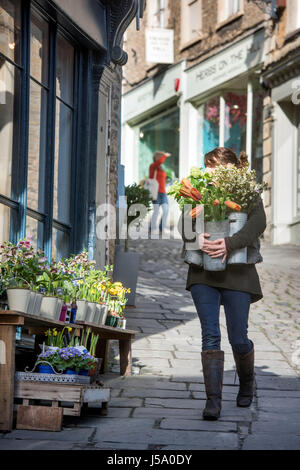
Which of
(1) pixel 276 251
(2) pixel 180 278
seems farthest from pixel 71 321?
(1) pixel 276 251

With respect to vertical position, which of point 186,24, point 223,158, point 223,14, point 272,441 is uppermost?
point 186,24

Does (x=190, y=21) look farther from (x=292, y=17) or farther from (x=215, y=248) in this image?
(x=215, y=248)

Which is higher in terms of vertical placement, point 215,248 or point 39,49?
point 39,49

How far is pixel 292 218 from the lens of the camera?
62.0ft

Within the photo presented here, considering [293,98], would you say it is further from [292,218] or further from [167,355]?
[167,355]

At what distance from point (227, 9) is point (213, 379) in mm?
17685

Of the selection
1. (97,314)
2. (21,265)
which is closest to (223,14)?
(97,314)

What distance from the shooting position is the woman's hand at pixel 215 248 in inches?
231

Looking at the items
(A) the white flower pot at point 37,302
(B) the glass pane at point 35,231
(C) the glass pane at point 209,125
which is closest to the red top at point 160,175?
(C) the glass pane at point 209,125

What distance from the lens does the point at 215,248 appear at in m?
5.89

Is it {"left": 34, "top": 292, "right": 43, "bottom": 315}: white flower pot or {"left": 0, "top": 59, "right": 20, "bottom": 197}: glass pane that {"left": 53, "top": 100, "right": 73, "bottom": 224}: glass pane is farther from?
{"left": 34, "top": 292, "right": 43, "bottom": 315}: white flower pot

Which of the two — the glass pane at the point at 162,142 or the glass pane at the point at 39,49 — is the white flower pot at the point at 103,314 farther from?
the glass pane at the point at 162,142

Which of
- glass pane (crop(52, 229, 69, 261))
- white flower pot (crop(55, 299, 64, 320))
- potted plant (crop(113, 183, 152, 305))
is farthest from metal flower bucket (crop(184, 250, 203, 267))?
potted plant (crop(113, 183, 152, 305))

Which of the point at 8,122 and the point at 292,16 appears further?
the point at 292,16
